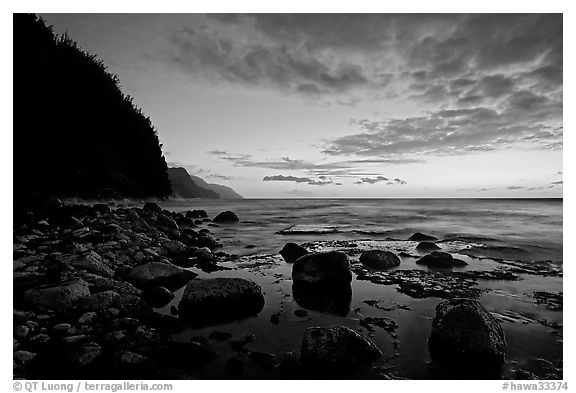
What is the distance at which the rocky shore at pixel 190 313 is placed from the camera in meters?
2.96

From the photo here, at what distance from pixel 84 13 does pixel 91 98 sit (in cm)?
2243

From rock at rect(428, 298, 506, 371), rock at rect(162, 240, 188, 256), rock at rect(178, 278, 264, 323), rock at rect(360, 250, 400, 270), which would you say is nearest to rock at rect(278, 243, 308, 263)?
rock at rect(360, 250, 400, 270)

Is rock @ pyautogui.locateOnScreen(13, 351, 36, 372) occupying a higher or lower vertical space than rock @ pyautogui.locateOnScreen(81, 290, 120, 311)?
lower

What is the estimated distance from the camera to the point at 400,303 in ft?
15.5

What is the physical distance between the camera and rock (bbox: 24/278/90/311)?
3802mm

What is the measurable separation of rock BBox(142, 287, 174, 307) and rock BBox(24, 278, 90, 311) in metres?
0.73

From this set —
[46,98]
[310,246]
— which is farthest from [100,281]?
[46,98]

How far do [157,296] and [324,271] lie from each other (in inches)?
101

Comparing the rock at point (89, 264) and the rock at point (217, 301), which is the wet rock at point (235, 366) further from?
the rock at point (89, 264)

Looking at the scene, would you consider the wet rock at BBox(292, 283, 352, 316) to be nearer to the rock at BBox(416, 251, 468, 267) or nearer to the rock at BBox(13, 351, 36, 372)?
the rock at BBox(416, 251, 468, 267)

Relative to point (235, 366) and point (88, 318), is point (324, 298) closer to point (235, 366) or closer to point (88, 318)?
point (235, 366)

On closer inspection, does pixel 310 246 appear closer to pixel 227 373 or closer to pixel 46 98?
pixel 227 373

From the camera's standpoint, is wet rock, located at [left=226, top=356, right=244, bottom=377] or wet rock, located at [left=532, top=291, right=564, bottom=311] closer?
wet rock, located at [left=226, top=356, right=244, bottom=377]
